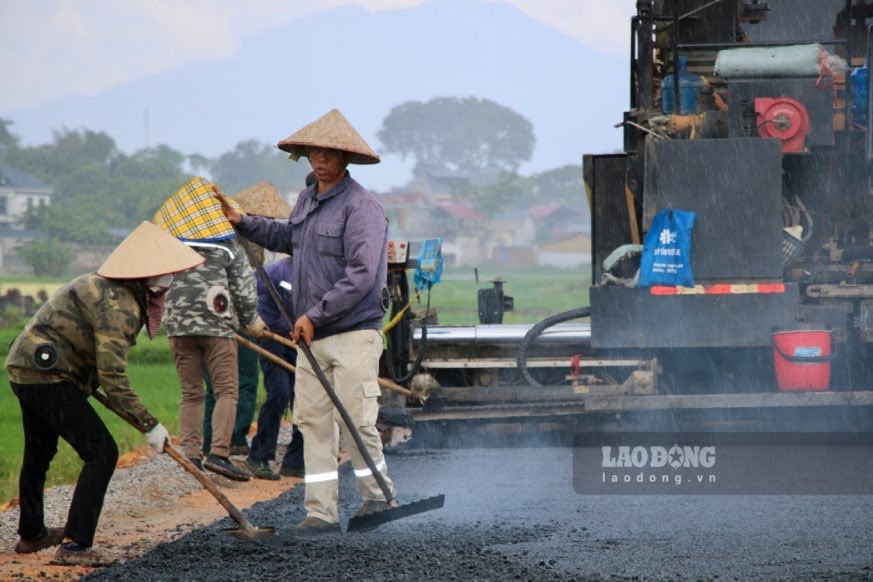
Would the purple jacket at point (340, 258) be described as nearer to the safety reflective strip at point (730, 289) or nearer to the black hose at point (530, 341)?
the safety reflective strip at point (730, 289)

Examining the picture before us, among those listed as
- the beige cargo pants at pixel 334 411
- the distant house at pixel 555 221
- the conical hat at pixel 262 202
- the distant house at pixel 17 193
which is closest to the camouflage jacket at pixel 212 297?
the conical hat at pixel 262 202

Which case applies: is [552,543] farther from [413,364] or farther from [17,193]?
[17,193]

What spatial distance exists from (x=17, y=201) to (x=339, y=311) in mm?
70940

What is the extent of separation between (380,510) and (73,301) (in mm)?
1607

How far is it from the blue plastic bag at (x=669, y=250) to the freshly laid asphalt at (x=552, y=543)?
3.68ft

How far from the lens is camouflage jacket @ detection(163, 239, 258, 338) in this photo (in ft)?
25.4

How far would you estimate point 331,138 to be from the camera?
19.9 ft

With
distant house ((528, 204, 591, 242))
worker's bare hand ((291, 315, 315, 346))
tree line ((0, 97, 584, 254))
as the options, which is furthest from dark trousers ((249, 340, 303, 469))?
distant house ((528, 204, 591, 242))

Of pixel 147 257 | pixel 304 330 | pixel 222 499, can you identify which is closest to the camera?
pixel 147 257

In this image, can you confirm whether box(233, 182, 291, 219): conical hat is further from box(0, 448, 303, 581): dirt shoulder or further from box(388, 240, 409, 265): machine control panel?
box(0, 448, 303, 581): dirt shoulder

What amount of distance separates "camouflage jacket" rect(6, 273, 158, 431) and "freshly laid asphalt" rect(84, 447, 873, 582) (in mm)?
715

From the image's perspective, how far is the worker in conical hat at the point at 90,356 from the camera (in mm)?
5418

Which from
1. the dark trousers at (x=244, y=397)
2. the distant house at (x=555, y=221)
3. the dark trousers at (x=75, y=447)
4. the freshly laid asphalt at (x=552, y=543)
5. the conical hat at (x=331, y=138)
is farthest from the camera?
the distant house at (x=555, y=221)

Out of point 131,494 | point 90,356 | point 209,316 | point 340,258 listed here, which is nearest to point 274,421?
point 209,316
